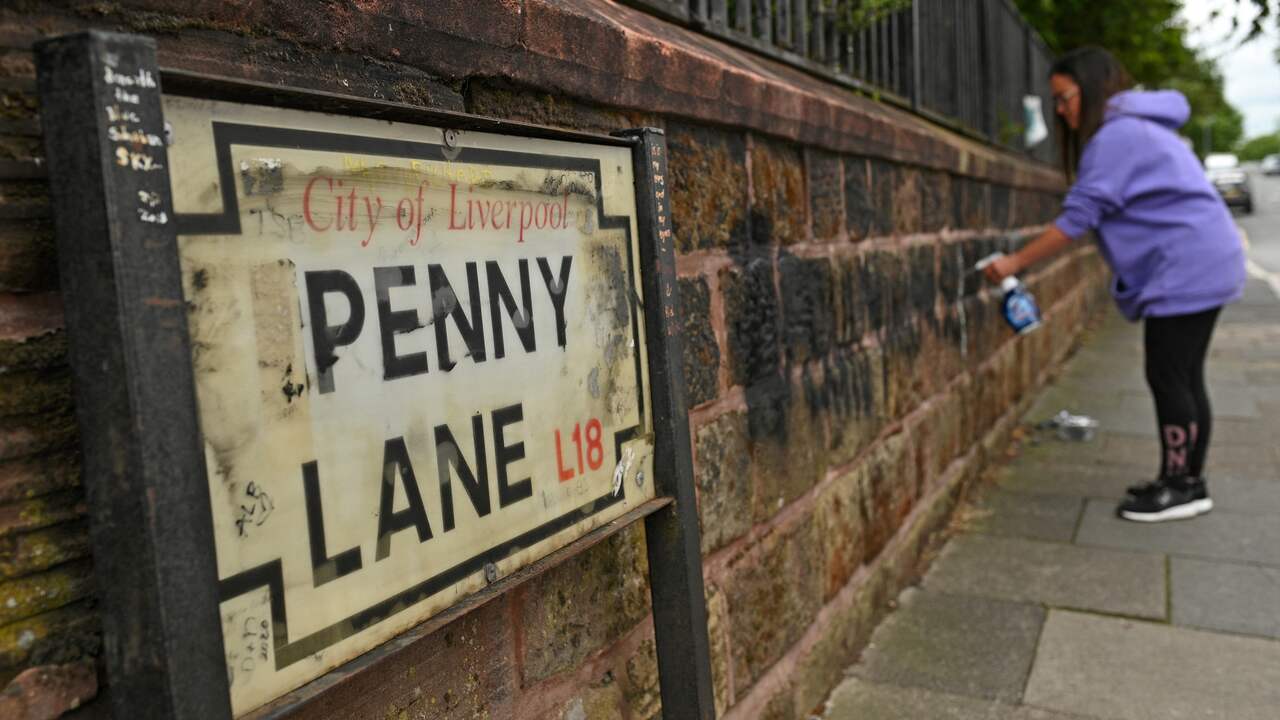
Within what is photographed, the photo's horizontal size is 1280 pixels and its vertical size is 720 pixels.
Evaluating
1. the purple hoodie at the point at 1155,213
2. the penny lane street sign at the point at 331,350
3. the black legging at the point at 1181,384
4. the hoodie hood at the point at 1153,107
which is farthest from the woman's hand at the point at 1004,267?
the penny lane street sign at the point at 331,350

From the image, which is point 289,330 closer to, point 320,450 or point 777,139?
point 320,450

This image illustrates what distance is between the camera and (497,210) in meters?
1.23

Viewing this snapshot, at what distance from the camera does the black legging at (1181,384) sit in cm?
405

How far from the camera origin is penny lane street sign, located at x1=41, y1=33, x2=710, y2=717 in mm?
805

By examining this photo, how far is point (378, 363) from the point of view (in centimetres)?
105

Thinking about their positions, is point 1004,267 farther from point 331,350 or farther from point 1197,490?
point 331,350

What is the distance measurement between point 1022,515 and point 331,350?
3981 millimetres

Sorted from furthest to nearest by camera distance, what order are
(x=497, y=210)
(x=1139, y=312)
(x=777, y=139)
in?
1. (x=1139, y=312)
2. (x=777, y=139)
3. (x=497, y=210)

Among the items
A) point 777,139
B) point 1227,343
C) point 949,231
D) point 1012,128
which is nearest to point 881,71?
point 949,231

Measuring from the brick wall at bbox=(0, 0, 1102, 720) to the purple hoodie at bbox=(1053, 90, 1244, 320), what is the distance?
613 mm

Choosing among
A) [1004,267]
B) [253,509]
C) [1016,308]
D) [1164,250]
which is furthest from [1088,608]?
[253,509]

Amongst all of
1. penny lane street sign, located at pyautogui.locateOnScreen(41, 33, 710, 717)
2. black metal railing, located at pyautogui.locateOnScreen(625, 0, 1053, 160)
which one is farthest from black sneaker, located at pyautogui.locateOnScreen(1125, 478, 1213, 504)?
penny lane street sign, located at pyautogui.locateOnScreen(41, 33, 710, 717)

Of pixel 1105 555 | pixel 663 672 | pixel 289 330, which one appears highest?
pixel 289 330

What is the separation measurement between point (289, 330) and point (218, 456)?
14 cm
